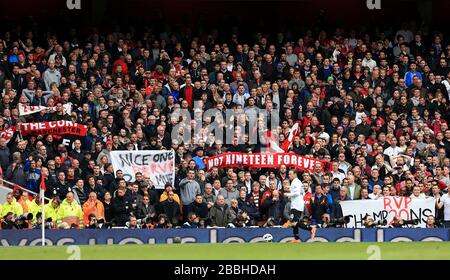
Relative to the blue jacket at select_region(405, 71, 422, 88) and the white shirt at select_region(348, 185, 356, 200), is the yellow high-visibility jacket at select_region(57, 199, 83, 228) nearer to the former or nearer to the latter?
the white shirt at select_region(348, 185, 356, 200)

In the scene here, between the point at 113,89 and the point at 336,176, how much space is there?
229 inches

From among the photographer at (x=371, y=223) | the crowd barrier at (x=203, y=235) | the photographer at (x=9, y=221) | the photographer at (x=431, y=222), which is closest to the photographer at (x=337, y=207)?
the photographer at (x=371, y=223)

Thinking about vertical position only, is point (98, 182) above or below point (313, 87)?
below

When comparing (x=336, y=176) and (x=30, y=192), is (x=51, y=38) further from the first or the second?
(x=336, y=176)

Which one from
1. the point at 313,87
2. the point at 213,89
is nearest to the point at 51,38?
the point at 213,89

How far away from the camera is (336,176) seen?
2531 cm

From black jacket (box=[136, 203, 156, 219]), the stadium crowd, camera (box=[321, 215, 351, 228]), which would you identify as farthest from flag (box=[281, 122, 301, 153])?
black jacket (box=[136, 203, 156, 219])

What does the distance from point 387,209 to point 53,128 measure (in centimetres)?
749

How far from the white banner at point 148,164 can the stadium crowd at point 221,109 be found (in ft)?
0.85

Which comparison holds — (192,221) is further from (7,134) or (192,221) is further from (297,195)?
(7,134)

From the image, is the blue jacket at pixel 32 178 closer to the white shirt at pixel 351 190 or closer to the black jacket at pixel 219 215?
the black jacket at pixel 219 215

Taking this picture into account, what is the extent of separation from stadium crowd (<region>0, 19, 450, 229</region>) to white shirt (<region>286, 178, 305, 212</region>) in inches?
5.0

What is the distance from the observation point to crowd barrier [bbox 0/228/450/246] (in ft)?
72.0

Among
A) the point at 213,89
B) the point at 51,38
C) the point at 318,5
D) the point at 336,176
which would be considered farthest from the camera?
the point at 318,5
